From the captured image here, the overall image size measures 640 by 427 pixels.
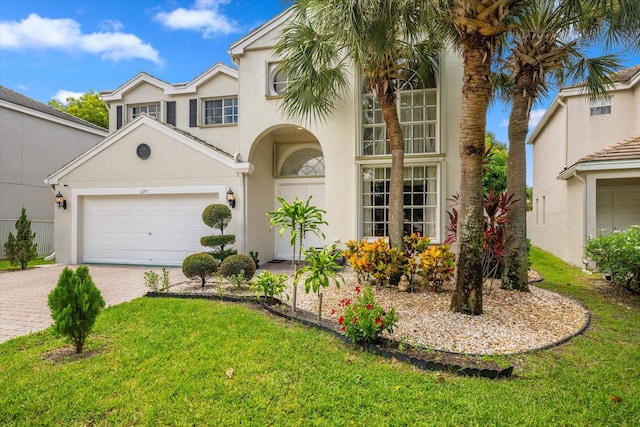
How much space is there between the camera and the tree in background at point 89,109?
26.4m

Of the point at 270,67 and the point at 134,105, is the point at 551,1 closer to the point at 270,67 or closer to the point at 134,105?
the point at 270,67

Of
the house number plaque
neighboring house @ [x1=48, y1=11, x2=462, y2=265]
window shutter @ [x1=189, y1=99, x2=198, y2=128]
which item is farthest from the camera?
window shutter @ [x1=189, y1=99, x2=198, y2=128]

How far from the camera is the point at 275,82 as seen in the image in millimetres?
10836

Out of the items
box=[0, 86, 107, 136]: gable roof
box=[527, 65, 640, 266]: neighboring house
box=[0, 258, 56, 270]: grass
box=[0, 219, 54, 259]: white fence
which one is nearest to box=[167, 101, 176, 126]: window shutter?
box=[0, 86, 107, 136]: gable roof

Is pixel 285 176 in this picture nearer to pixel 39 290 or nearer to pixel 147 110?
pixel 147 110

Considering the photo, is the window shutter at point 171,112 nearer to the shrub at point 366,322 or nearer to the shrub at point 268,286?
the shrub at point 268,286

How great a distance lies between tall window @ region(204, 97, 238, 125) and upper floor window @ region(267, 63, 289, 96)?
3.39m

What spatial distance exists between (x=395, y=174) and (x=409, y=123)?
2.48 m

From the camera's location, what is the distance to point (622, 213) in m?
11.5

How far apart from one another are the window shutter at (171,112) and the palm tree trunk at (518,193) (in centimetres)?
1279

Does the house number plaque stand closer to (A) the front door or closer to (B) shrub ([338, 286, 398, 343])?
(A) the front door

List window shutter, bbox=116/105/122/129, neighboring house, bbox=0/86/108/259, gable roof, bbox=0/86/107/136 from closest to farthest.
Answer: neighboring house, bbox=0/86/108/259 < gable roof, bbox=0/86/107/136 < window shutter, bbox=116/105/122/129

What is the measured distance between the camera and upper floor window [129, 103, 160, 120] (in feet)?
48.5

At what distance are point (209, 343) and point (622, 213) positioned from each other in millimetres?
13875
